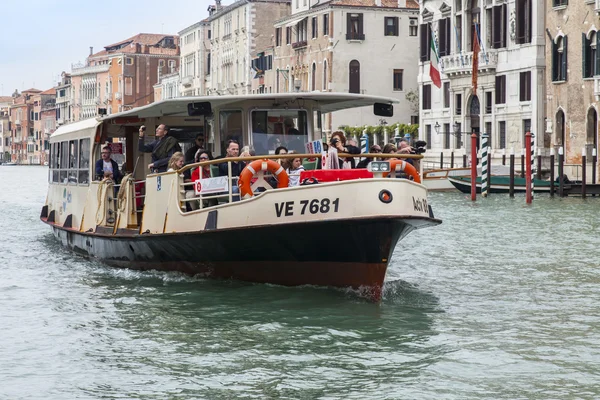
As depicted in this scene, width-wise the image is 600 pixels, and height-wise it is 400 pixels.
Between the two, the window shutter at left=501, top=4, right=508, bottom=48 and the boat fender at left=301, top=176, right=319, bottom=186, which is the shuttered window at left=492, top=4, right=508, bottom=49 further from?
the boat fender at left=301, top=176, right=319, bottom=186

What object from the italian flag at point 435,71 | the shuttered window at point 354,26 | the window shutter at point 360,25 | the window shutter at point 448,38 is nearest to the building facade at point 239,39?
the shuttered window at point 354,26

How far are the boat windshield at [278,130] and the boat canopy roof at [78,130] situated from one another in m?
3.06

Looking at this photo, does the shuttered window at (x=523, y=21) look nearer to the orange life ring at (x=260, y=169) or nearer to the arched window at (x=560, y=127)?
the arched window at (x=560, y=127)

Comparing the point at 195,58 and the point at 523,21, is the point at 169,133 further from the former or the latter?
the point at 195,58

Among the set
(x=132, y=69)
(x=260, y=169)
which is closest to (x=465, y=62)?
(x=260, y=169)

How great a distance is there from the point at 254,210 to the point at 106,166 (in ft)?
14.7

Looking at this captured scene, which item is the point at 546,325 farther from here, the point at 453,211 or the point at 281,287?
the point at 453,211

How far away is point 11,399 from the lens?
7.59 meters

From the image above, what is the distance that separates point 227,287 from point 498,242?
7611 millimetres

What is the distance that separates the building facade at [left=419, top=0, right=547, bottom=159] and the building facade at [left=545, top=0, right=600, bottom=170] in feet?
3.13

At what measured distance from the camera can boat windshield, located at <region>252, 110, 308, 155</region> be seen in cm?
1281

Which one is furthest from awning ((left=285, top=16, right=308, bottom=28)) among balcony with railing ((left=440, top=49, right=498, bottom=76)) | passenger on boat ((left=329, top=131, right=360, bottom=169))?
passenger on boat ((left=329, top=131, right=360, bottom=169))

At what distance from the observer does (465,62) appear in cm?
4606

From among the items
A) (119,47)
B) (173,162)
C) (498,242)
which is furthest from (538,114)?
(119,47)
